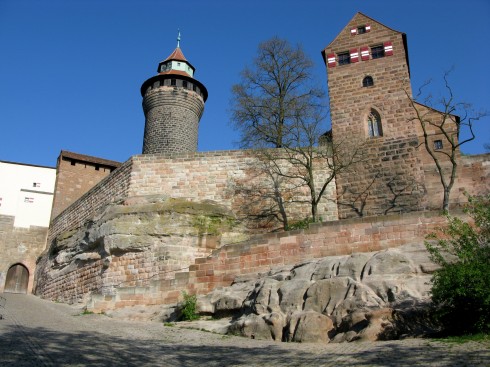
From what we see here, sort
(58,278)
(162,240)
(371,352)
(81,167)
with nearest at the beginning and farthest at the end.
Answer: (371,352) < (162,240) < (58,278) < (81,167)

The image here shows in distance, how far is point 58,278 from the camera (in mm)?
20516

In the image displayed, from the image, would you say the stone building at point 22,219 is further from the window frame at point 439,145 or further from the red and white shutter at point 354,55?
the window frame at point 439,145

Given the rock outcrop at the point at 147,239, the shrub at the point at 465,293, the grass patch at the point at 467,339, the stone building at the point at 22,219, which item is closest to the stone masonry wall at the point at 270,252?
the rock outcrop at the point at 147,239

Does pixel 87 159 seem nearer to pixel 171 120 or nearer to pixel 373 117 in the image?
pixel 171 120

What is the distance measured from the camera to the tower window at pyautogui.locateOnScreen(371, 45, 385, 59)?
19.1 m

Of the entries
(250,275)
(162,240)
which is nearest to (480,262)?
(250,275)

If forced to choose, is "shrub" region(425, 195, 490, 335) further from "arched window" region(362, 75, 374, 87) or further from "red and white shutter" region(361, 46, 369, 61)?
"red and white shutter" region(361, 46, 369, 61)

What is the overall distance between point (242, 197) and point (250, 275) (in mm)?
5315

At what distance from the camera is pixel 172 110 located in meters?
29.5

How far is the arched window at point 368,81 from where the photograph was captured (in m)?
18.8

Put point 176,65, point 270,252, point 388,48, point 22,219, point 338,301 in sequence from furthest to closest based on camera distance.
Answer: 1. point 176,65
2. point 22,219
3. point 388,48
4. point 270,252
5. point 338,301

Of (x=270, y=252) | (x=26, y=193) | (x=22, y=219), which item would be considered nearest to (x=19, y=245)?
(x=22, y=219)

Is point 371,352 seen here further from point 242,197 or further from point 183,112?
point 183,112

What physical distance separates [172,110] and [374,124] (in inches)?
573
